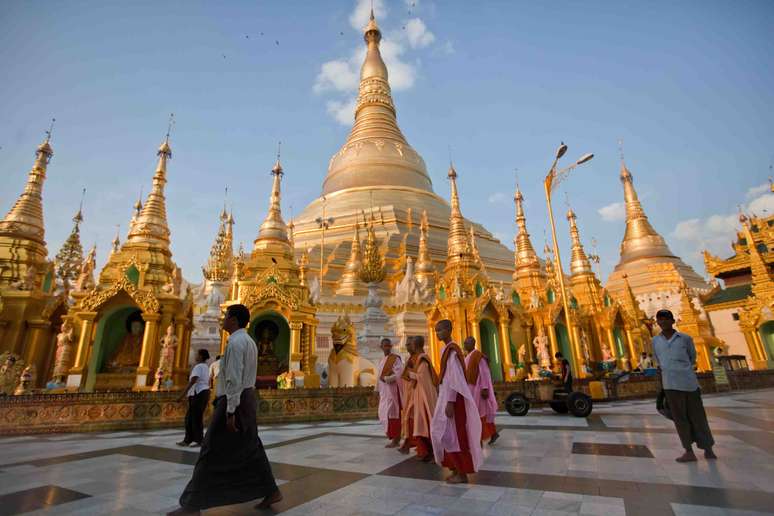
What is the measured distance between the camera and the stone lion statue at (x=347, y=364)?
14.4 m

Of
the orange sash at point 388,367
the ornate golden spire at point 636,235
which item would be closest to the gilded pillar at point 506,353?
the orange sash at point 388,367

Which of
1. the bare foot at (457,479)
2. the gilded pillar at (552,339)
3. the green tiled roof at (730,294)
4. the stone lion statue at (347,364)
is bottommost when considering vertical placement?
the bare foot at (457,479)

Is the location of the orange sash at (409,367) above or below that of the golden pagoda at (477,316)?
below

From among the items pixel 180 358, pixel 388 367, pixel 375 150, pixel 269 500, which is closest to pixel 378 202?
pixel 375 150

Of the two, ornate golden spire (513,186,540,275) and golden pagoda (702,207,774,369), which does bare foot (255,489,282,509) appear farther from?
golden pagoda (702,207,774,369)

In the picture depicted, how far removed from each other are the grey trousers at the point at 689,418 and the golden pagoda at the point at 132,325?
41.0ft

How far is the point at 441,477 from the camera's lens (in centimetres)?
421

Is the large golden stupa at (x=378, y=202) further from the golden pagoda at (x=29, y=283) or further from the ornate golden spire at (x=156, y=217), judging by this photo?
the golden pagoda at (x=29, y=283)

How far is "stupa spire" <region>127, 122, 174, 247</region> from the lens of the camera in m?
16.0

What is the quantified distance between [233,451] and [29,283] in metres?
16.2

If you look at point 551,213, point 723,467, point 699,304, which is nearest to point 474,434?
point 723,467

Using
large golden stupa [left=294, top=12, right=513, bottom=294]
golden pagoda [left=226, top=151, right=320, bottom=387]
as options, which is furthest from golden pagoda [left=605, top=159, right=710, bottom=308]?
golden pagoda [left=226, top=151, right=320, bottom=387]

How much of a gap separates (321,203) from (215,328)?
20.2 m

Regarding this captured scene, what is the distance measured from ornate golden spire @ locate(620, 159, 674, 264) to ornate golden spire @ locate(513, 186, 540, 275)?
1773 centimetres
